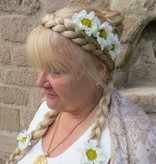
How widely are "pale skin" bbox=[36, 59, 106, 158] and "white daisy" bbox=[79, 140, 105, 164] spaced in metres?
0.12

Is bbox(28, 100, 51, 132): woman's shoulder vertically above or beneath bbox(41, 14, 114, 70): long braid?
beneath

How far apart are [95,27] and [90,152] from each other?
536 millimetres

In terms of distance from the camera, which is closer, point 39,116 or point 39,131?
point 39,131

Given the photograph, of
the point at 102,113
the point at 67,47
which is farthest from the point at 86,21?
the point at 102,113

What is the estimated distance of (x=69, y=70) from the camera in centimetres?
138

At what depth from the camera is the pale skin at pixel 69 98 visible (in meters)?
1.40

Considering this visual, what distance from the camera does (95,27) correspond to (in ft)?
4.44

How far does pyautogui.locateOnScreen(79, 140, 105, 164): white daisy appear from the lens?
4.47ft

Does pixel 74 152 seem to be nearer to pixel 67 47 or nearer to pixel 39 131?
pixel 39 131

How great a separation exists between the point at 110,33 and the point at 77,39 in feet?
0.54

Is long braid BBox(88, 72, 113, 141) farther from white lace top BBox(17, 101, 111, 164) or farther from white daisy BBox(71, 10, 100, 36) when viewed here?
white daisy BBox(71, 10, 100, 36)

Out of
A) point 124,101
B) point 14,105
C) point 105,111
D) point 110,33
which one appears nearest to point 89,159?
point 105,111

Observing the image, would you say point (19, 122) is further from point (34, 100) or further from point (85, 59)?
point (85, 59)

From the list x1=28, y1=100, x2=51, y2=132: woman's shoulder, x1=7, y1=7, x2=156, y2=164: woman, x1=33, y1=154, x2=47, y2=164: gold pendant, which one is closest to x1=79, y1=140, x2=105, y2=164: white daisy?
x1=7, y1=7, x2=156, y2=164: woman
